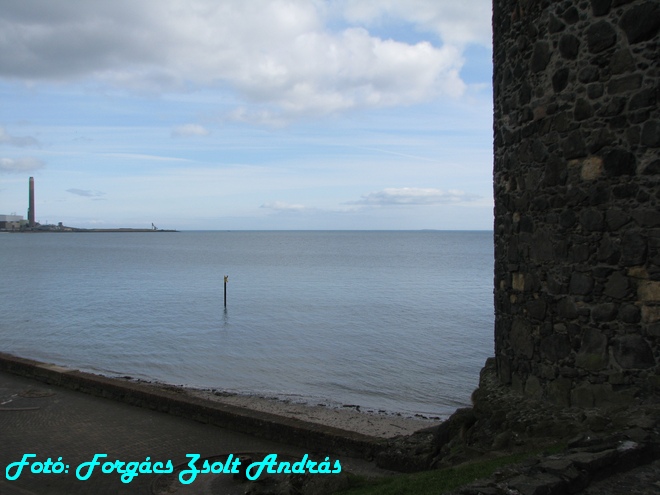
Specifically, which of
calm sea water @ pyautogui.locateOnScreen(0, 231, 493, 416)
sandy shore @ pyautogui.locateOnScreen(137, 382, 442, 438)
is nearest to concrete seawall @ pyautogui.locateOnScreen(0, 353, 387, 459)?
sandy shore @ pyautogui.locateOnScreen(137, 382, 442, 438)

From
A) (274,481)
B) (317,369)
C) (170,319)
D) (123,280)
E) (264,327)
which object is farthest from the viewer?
(123,280)

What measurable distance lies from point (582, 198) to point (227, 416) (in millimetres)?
7355

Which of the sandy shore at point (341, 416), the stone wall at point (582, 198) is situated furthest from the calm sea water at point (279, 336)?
the stone wall at point (582, 198)

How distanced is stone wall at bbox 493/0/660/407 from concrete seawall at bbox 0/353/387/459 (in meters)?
3.62

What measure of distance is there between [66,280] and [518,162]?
54.5 meters

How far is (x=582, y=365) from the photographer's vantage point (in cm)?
560

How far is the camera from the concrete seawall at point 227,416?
952 cm

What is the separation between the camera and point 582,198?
5605 millimetres

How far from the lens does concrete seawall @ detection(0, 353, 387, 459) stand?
9.52 metres

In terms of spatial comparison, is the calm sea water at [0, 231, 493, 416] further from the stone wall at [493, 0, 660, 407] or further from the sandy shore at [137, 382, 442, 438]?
the stone wall at [493, 0, 660, 407]

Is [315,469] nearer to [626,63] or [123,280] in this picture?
[626,63]

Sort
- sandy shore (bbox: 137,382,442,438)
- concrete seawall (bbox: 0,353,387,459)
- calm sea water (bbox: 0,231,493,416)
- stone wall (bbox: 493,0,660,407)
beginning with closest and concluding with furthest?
stone wall (bbox: 493,0,660,407) → concrete seawall (bbox: 0,353,387,459) → sandy shore (bbox: 137,382,442,438) → calm sea water (bbox: 0,231,493,416)

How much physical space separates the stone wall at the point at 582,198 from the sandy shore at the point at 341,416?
7074 mm

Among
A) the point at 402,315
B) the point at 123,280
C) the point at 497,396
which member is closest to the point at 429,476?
the point at 497,396
